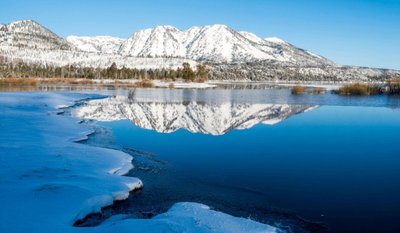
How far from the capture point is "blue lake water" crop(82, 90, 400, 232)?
8.87 metres

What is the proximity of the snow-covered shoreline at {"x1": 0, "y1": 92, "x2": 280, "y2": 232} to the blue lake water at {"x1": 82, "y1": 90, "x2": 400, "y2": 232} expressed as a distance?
2.36ft

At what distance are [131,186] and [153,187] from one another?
0.68 metres

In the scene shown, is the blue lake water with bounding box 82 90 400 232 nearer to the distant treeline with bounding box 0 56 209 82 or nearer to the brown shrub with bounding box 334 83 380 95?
the brown shrub with bounding box 334 83 380 95

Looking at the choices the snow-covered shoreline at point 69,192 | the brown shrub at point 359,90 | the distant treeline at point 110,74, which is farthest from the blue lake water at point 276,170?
the distant treeline at point 110,74

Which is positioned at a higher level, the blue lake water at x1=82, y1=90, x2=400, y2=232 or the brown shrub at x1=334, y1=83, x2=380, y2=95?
the brown shrub at x1=334, y1=83, x2=380, y2=95

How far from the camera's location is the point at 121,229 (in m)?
7.03

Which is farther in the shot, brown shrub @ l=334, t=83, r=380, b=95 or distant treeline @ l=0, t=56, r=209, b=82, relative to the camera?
distant treeline @ l=0, t=56, r=209, b=82

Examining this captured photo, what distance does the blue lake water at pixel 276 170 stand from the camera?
887 centimetres

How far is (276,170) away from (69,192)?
21.2 ft

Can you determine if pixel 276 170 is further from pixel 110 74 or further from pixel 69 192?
pixel 110 74

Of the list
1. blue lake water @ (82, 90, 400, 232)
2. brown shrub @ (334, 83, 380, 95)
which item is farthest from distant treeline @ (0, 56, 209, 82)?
blue lake water @ (82, 90, 400, 232)

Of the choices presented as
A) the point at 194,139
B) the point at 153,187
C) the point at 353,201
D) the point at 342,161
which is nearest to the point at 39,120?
the point at 194,139

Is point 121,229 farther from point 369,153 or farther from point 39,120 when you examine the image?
point 39,120

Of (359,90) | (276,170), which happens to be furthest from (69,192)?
(359,90)
